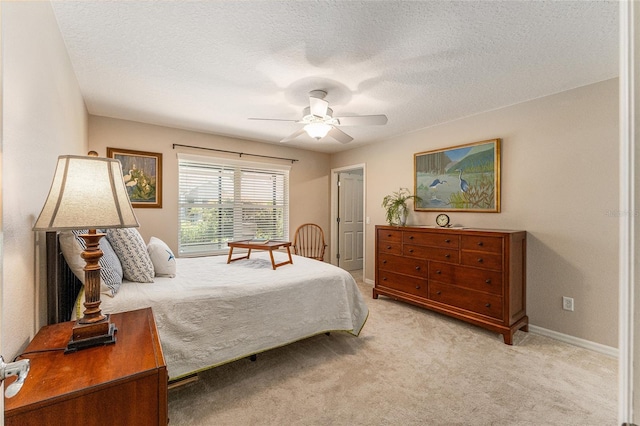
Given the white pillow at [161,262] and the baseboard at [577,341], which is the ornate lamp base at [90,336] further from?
the baseboard at [577,341]

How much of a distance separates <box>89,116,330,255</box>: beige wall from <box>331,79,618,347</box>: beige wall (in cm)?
278

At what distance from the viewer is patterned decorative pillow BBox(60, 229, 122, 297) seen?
59.7 inches

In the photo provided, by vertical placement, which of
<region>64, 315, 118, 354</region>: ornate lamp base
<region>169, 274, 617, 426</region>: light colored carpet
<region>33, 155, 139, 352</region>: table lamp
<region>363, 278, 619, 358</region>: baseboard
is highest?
<region>33, 155, 139, 352</region>: table lamp

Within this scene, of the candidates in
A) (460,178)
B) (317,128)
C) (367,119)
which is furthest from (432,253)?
(317,128)

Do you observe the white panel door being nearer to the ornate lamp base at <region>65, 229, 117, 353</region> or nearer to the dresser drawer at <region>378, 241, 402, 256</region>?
the dresser drawer at <region>378, 241, 402, 256</region>

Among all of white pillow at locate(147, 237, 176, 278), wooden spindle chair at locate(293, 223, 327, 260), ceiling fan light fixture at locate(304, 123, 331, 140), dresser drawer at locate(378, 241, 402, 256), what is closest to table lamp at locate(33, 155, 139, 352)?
white pillow at locate(147, 237, 176, 278)

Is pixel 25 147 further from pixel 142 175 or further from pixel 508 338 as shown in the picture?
pixel 508 338

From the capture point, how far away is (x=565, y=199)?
271 centimetres

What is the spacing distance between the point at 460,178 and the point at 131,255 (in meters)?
3.49

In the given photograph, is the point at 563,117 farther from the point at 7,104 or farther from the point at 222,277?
the point at 7,104

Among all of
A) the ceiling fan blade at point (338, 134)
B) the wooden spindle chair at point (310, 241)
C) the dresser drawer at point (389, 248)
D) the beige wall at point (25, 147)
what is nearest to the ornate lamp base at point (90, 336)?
the beige wall at point (25, 147)

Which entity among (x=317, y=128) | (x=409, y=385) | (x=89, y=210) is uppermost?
(x=317, y=128)

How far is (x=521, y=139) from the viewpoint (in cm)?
300

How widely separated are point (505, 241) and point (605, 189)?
91 centimetres
